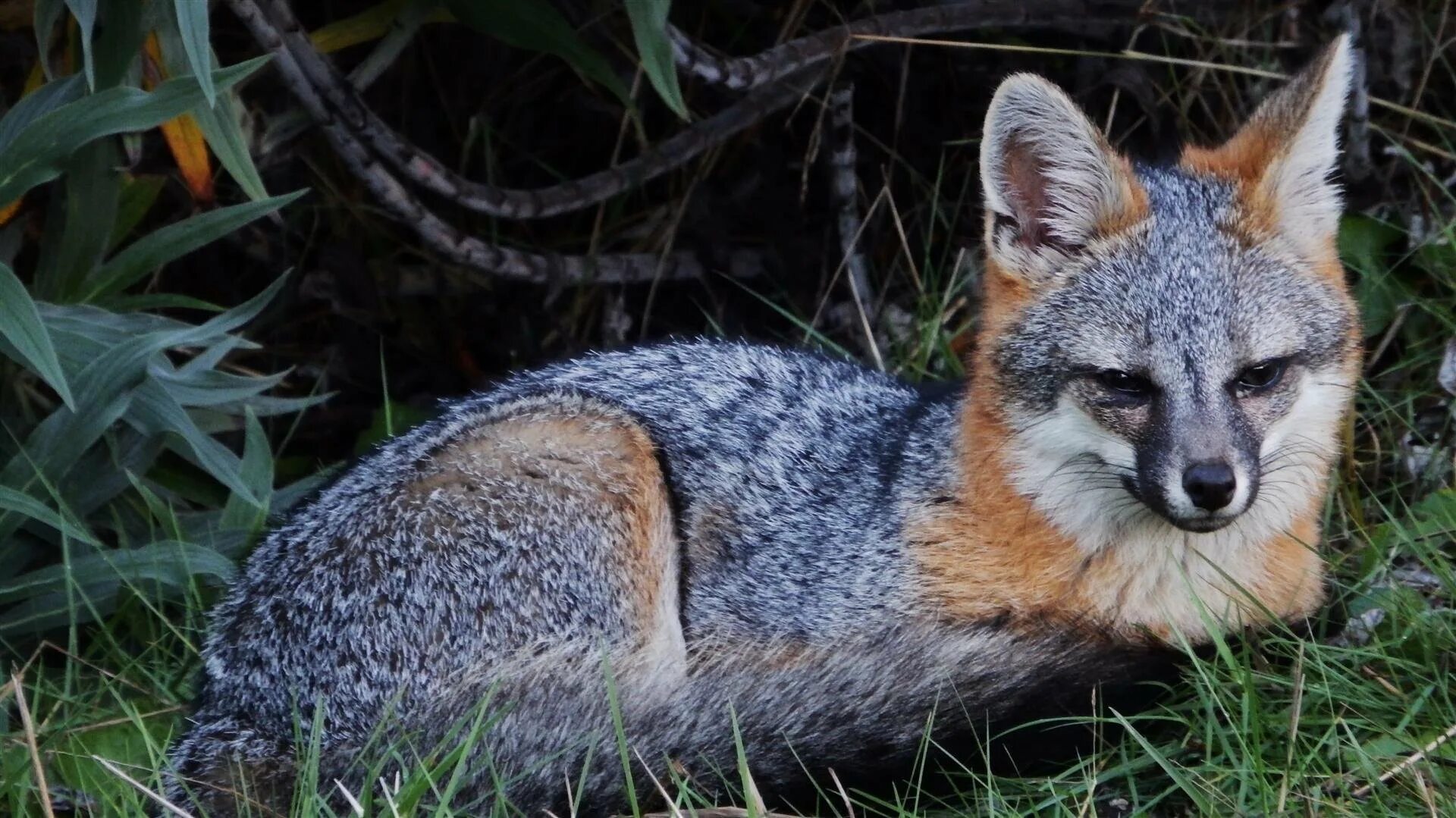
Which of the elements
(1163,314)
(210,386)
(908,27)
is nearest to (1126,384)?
(1163,314)

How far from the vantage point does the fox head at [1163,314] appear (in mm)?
2855

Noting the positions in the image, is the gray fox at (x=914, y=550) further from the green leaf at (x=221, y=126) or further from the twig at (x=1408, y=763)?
the green leaf at (x=221, y=126)

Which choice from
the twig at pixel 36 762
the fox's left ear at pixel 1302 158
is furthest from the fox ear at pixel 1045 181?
the twig at pixel 36 762

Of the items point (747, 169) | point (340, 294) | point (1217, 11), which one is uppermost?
point (1217, 11)

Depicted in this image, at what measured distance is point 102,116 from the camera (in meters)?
3.16

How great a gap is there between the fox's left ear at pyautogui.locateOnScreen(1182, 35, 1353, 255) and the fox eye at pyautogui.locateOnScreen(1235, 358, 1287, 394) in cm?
32

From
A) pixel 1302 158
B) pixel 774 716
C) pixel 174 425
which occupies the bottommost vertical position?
pixel 774 716

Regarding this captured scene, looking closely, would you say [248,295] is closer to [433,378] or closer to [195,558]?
[433,378]

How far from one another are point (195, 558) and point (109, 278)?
694mm

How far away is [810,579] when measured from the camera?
331cm

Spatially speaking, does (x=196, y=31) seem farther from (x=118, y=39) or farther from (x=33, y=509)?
(x=33, y=509)

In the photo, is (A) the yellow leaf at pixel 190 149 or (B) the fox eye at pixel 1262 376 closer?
(B) the fox eye at pixel 1262 376

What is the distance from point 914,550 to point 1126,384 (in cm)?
57

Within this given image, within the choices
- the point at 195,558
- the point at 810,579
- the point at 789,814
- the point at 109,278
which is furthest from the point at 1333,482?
the point at 109,278
